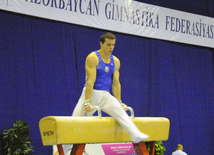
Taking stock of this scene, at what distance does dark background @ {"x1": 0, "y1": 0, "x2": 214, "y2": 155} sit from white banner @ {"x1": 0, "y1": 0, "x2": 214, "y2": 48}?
0.95ft

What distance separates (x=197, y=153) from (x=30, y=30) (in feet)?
21.6

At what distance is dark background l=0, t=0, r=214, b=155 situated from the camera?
787cm

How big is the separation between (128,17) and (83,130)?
5.96m

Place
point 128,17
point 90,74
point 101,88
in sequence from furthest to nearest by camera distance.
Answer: point 128,17, point 101,88, point 90,74

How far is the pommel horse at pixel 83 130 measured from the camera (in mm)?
A: 3939

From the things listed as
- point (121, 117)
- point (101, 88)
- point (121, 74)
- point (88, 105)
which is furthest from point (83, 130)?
point (121, 74)

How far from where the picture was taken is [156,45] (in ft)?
33.9

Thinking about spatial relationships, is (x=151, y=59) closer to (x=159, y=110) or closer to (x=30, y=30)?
(x=159, y=110)

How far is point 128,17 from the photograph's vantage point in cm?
951

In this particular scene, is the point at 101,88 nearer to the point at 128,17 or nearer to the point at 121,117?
the point at 121,117

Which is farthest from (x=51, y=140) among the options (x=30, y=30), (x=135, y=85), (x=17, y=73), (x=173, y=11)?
(x=173, y=11)

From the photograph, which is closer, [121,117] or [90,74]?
[121,117]

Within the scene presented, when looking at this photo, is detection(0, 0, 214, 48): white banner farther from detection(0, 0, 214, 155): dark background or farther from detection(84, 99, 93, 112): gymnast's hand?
detection(84, 99, 93, 112): gymnast's hand

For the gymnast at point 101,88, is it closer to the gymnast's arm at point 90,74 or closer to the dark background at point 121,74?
the gymnast's arm at point 90,74
